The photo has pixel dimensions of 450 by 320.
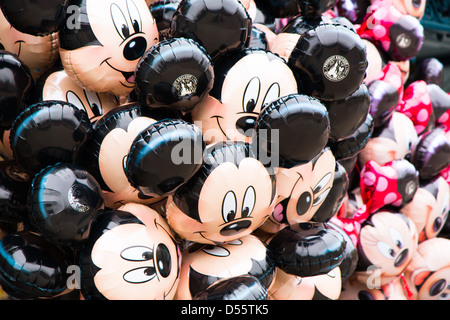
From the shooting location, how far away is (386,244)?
1.85 meters

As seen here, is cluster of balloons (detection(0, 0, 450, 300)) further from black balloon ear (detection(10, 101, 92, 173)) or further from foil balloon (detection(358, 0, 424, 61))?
foil balloon (detection(358, 0, 424, 61))

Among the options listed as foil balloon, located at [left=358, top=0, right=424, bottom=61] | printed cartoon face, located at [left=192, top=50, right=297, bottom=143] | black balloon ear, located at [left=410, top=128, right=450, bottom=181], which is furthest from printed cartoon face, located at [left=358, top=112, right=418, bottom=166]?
printed cartoon face, located at [left=192, top=50, right=297, bottom=143]

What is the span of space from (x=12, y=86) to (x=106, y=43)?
27 centimetres

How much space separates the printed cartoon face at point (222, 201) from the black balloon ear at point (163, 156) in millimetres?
67

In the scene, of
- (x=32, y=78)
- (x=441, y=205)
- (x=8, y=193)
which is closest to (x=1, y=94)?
(x=32, y=78)

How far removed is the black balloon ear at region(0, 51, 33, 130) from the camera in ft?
4.06

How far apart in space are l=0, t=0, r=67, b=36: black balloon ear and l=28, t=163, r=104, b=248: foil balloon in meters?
0.34

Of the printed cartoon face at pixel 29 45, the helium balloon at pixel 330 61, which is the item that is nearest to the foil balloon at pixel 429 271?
the helium balloon at pixel 330 61

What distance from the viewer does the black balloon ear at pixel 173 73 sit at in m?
1.16

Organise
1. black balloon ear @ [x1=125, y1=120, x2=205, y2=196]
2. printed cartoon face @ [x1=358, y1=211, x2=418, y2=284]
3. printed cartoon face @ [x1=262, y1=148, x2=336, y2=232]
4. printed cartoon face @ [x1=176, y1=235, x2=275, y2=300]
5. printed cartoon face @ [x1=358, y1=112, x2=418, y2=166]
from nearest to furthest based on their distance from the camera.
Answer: black balloon ear @ [x1=125, y1=120, x2=205, y2=196], printed cartoon face @ [x1=176, y1=235, x2=275, y2=300], printed cartoon face @ [x1=262, y1=148, x2=336, y2=232], printed cartoon face @ [x1=358, y1=211, x2=418, y2=284], printed cartoon face @ [x1=358, y1=112, x2=418, y2=166]

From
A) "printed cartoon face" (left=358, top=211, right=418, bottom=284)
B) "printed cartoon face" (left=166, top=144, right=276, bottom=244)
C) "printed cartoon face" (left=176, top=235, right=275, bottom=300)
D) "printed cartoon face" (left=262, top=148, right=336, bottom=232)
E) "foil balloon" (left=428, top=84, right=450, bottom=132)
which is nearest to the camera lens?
"printed cartoon face" (left=166, top=144, right=276, bottom=244)

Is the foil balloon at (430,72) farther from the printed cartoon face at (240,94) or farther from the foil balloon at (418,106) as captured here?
the printed cartoon face at (240,94)

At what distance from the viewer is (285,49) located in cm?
151

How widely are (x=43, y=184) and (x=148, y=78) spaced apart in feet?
1.16
